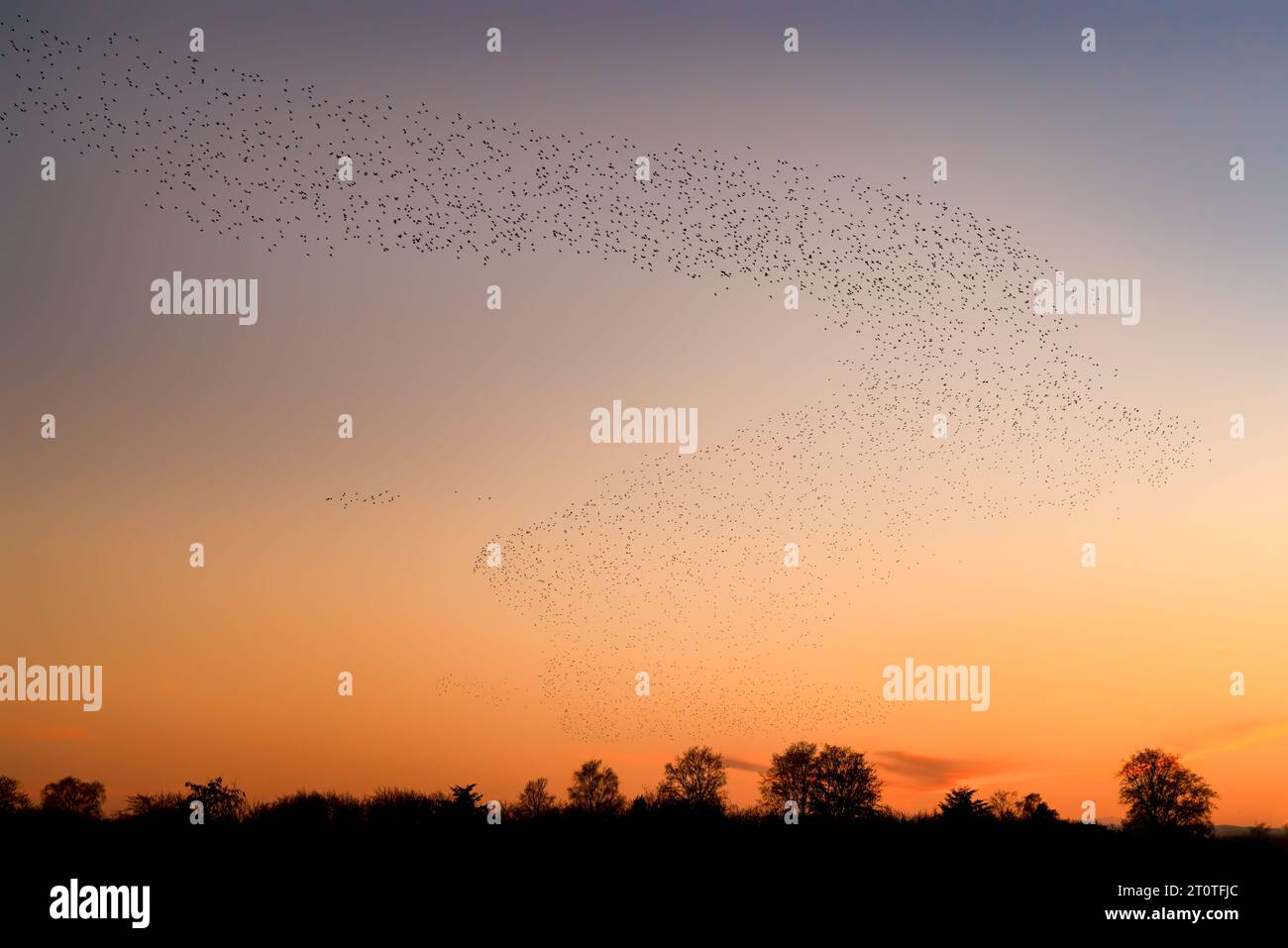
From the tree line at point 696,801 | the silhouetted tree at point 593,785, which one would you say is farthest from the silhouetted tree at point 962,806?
the silhouetted tree at point 593,785

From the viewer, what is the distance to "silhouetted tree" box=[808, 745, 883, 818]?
282 ft

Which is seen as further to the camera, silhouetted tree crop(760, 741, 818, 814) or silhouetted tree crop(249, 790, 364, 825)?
silhouetted tree crop(760, 741, 818, 814)

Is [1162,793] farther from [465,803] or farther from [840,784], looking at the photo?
[465,803]

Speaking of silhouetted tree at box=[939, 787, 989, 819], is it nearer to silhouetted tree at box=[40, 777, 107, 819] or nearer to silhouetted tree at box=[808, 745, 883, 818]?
silhouetted tree at box=[808, 745, 883, 818]

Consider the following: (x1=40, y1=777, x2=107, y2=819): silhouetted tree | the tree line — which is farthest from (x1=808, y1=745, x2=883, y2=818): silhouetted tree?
(x1=40, y1=777, x2=107, y2=819): silhouetted tree

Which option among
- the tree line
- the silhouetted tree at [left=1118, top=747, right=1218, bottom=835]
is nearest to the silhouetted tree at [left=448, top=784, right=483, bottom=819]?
the tree line

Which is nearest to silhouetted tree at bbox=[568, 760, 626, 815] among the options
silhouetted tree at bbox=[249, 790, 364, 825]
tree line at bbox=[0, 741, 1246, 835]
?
tree line at bbox=[0, 741, 1246, 835]

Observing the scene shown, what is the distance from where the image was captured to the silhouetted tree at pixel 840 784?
282 ft

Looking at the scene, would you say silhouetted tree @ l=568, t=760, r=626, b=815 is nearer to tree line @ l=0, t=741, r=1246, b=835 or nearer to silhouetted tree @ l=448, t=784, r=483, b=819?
tree line @ l=0, t=741, r=1246, b=835

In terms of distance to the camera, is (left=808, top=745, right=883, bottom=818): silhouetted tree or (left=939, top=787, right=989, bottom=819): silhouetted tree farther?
(left=808, top=745, right=883, bottom=818): silhouetted tree

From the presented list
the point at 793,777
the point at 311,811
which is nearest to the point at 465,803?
the point at 311,811
